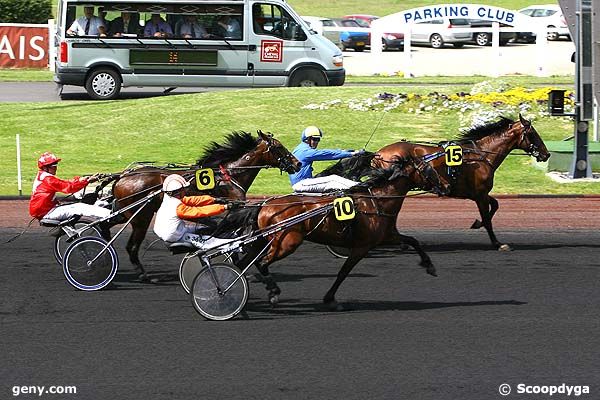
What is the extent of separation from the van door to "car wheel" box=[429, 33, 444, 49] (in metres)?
18.1

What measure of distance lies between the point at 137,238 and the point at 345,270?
2759 millimetres

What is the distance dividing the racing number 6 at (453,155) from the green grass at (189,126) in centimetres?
649

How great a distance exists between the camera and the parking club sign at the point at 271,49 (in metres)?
27.0

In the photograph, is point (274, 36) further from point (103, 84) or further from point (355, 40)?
point (355, 40)

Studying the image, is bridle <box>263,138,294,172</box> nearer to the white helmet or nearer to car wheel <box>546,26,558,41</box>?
the white helmet

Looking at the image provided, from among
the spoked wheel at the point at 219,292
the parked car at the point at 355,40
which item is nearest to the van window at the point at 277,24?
the parked car at the point at 355,40

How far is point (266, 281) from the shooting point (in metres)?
11.1

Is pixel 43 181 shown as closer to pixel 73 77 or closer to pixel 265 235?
pixel 265 235

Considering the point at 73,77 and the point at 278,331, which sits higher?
the point at 73,77

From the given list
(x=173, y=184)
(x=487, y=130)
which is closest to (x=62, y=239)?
(x=173, y=184)

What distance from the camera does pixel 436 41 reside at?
44.5 metres

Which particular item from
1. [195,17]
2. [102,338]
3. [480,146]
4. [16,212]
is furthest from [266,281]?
[195,17]

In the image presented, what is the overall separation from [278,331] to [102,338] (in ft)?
5.28

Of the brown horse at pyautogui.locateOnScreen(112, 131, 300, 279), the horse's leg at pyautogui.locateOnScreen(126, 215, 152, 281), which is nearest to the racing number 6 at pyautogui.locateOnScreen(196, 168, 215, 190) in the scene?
the brown horse at pyautogui.locateOnScreen(112, 131, 300, 279)
